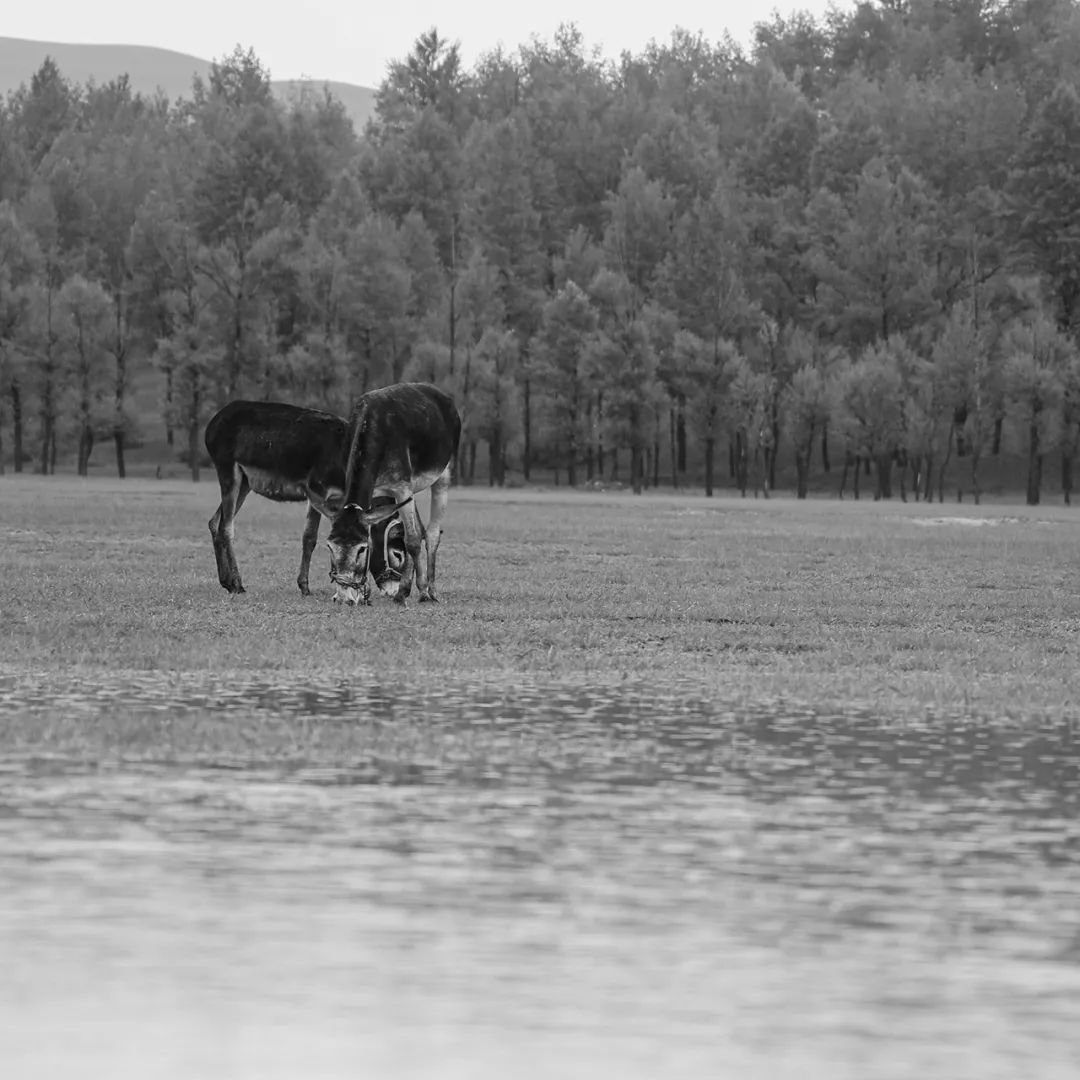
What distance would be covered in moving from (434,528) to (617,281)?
96.8 m

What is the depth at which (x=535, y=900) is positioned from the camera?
7.73 m

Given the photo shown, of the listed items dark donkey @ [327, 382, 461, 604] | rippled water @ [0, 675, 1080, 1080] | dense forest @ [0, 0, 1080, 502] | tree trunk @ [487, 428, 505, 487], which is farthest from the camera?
tree trunk @ [487, 428, 505, 487]

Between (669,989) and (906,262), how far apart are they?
125 m

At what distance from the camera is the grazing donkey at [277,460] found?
2505cm

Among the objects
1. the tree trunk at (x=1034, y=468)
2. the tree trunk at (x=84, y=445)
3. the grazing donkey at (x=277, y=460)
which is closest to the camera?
the grazing donkey at (x=277, y=460)

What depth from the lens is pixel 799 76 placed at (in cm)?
17050

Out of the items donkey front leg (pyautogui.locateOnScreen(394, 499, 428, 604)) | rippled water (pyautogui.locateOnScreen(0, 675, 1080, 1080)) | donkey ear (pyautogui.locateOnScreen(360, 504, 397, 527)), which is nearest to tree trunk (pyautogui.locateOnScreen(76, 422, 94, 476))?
donkey front leg (pyautogui.locateOnScreen(394, 499, 428, 604))

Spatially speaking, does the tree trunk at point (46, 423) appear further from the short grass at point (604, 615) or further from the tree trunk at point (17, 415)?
the short grass at point (604, 615)

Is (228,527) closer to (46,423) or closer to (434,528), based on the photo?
(434,528)

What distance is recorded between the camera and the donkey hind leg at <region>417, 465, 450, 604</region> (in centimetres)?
2477

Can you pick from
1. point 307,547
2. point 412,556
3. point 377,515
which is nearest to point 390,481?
point 377,515

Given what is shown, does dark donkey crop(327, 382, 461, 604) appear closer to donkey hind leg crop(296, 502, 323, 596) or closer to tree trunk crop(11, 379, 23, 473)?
donkey hind leg crop(296, 502, 323, 596)

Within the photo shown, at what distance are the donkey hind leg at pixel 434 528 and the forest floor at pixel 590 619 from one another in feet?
0.79

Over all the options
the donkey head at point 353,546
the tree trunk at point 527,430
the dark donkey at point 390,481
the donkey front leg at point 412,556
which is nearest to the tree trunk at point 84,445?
the tree trunk at point 527,430
